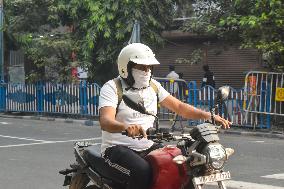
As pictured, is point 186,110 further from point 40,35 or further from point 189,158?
point 40,35

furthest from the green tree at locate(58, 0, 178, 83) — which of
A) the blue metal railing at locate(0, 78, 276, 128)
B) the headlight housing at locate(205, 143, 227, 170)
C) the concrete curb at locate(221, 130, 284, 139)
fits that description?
the headlight housing at locate(205, 143, 227, 170)

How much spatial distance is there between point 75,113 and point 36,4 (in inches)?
193

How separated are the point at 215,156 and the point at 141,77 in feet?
3.57

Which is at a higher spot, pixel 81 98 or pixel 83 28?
pixel 83 28

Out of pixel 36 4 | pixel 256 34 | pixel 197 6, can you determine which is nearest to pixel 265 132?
pixel 256 34

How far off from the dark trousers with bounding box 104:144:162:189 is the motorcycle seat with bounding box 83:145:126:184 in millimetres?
30

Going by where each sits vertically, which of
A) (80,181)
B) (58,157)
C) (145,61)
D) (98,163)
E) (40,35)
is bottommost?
(58,157)

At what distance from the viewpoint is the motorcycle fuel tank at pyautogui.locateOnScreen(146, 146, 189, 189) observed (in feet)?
14.0

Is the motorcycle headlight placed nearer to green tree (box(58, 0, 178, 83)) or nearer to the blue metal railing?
the blue metal railing

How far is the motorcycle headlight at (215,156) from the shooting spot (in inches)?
158

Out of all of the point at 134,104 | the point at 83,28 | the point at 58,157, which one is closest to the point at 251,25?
the point at 58,157

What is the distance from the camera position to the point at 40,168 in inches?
388

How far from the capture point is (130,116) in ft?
16.0

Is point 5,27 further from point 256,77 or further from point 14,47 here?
point 256,77
